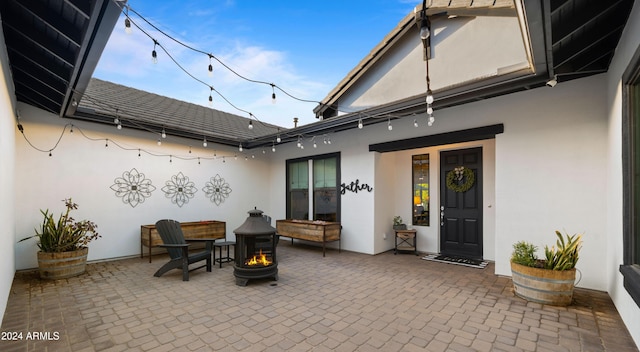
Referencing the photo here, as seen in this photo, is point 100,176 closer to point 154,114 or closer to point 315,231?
point 154,114

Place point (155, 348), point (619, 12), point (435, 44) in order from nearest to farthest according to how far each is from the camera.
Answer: point (155, 348) → point (619, 12) → point (435, 44)

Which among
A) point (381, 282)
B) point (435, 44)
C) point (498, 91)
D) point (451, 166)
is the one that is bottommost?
point (381, 282)

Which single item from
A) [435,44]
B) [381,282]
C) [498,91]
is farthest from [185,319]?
[435,44]

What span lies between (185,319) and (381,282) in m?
2.55

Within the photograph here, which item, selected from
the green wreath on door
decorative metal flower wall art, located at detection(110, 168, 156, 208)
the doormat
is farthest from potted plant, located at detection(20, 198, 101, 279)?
the green wreath on door

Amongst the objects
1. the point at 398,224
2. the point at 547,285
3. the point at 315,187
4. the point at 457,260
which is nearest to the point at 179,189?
the point at 315,187

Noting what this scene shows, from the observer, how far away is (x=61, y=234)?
4359 millimetres

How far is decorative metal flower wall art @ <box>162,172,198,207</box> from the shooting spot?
6262 mm

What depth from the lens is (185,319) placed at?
2.89 meters

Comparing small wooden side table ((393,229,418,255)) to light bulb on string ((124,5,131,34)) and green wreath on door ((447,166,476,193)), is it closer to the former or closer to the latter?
green wreath on door ((447,166,476,193))

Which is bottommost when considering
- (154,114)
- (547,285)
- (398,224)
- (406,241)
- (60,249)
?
(406,241)

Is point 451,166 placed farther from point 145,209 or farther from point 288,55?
point 145,209

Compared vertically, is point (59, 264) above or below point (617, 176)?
below

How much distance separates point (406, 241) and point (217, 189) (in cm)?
473
